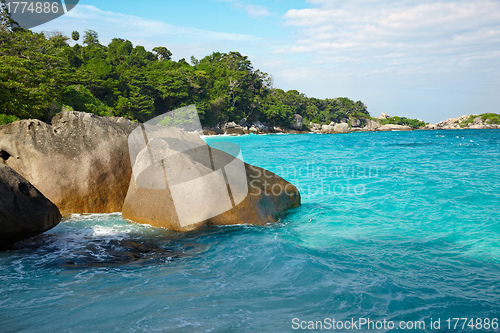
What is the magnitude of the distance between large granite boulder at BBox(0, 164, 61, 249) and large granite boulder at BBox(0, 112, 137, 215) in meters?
1.45

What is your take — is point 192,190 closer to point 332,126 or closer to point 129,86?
point 129,86

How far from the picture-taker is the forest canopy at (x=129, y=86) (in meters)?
18.9

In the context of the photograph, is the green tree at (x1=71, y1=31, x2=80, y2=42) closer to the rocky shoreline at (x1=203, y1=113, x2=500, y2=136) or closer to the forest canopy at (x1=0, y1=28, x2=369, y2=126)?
the forest canopy at (x1=0, y1=28, x2=369, y2=126)

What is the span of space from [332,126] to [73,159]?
9409 centimetres

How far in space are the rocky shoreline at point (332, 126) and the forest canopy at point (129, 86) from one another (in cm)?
196

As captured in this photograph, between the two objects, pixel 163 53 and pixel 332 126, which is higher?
pixel 163 53

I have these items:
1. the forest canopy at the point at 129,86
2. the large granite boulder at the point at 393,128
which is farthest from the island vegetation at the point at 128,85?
the large granite boulder at the point at 393,128

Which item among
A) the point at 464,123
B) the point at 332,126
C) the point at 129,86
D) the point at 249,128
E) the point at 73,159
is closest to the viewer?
the point at 73,159

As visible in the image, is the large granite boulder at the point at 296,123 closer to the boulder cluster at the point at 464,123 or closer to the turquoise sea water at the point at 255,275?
the boulder cluster at the point at 464,123

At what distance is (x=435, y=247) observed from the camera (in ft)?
18.2

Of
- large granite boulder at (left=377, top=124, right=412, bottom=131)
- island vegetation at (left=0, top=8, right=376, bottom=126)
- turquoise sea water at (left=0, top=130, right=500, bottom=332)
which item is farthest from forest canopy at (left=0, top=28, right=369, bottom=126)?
turquoise sea water at (left=0, top=130, right=500, bottom=332)

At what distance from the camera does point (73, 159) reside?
6.96 meters

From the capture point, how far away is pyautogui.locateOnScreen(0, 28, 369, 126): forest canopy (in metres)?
18.9

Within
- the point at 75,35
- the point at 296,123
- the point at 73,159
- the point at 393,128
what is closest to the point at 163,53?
the point at 75,35
